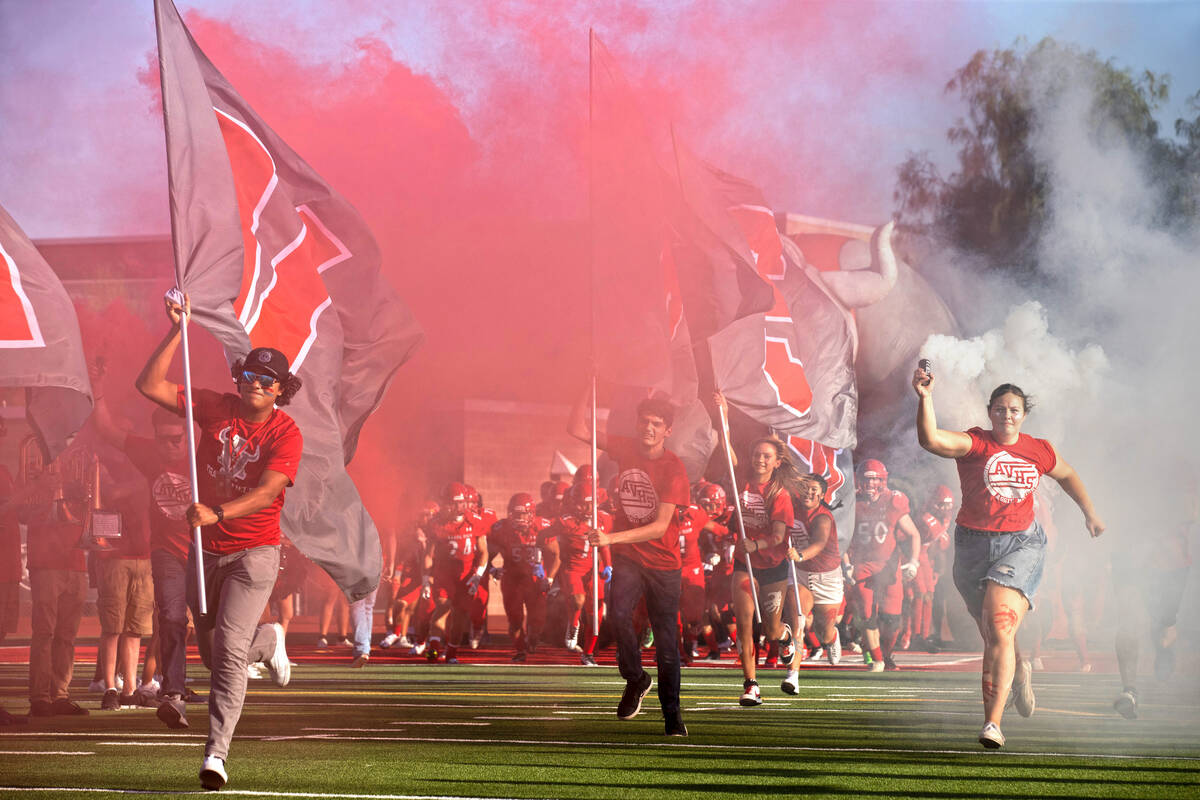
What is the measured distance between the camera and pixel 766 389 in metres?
14.5

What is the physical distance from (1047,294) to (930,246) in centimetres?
746

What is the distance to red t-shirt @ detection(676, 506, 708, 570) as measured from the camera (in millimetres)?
17078

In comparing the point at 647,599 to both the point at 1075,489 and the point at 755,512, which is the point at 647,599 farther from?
the point at 755,512

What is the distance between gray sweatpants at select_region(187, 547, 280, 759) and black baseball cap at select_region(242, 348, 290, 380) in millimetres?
878

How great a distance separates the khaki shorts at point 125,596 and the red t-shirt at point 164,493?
132cm

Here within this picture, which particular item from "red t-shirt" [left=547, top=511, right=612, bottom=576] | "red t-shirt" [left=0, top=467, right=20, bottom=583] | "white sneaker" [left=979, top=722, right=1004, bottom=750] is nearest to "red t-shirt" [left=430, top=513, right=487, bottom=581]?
"red t-shirt" [left=547, top=511, right=612, bottom=576]

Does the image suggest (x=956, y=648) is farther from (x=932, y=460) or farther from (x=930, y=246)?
(x=930, y=246)

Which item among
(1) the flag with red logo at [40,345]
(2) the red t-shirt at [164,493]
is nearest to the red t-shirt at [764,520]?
(2) the red t-shirt at [164,493]

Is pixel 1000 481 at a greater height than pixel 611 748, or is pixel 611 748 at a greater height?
pixel 1000 481

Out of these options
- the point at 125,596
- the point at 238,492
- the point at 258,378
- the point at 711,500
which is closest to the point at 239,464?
Result: the point at 238,492

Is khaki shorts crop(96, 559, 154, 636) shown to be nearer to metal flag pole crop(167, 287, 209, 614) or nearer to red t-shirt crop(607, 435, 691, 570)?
red t-shirt crop(607, 435, 691, 570)

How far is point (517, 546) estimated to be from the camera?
18.6m

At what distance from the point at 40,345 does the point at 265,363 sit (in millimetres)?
3015

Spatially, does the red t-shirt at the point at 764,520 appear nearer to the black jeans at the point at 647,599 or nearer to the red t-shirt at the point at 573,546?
the black jeans at the point at 647,599
